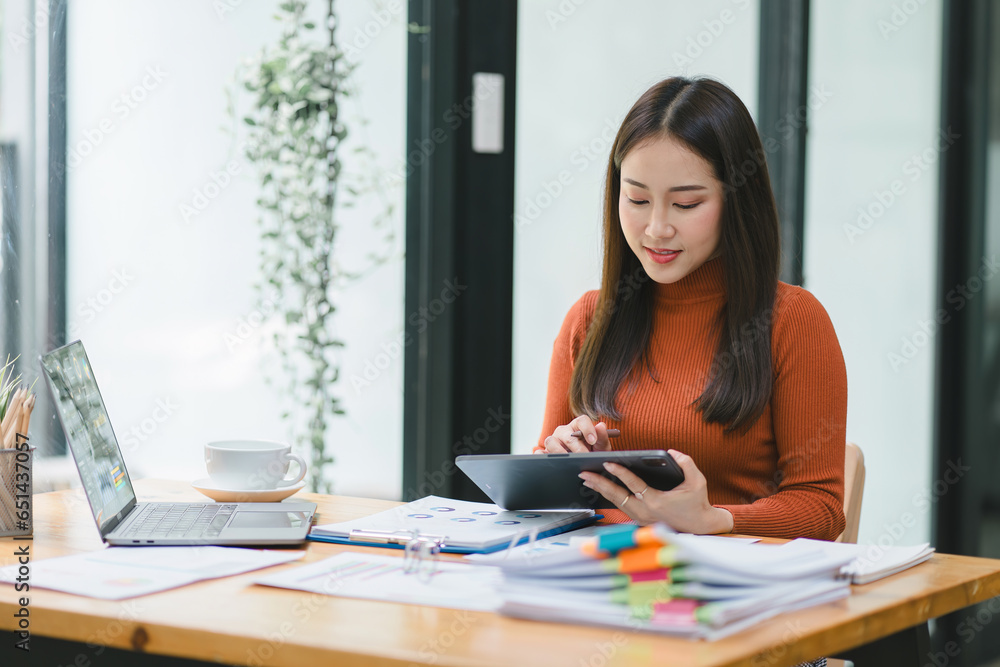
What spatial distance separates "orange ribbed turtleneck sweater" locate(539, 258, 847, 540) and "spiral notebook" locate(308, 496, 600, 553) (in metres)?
0.28

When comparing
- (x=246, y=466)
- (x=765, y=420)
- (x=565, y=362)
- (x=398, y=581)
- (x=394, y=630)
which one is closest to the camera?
(x=394, y=630)

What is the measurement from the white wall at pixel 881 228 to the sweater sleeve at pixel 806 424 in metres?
1.54

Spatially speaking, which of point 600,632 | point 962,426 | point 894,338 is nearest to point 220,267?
point 600,632

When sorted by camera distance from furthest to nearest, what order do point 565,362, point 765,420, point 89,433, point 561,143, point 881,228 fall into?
point 881,228 → point 561,143 → point 565,362 → point 765,420 → point 89,433

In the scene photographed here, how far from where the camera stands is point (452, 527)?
131cm

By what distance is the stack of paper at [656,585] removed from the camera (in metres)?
0.89

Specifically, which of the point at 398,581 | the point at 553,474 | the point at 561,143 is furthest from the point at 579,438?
the point at 561,143

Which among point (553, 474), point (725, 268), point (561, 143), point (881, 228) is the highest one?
point (561, 143)

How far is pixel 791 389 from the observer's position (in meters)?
1.61

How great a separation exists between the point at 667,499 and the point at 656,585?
0.44m

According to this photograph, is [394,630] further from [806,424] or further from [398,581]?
[806,424]

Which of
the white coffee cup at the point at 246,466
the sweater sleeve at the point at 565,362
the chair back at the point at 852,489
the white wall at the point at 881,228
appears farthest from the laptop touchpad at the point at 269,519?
the white wall at the point at 881,228

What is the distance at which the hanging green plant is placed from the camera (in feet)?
6.56

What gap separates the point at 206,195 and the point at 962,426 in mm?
2632
